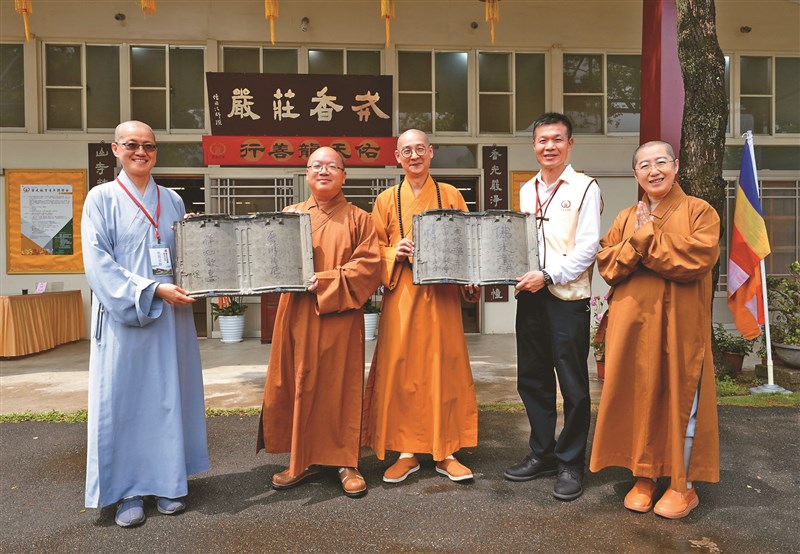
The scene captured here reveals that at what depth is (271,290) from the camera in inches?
99.7

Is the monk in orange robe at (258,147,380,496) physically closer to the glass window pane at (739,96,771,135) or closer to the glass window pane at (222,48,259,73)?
the glass window pane at (222,48,259,73)

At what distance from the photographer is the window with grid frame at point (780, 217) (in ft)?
26.5

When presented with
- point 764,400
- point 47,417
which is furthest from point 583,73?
point 47,417

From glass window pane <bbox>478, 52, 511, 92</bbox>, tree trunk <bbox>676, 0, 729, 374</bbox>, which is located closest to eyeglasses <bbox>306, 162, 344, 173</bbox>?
tree trunk <bbox>676, 0, 729, 374</bbox>

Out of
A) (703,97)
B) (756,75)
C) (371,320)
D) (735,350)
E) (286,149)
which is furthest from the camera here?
(756,75)

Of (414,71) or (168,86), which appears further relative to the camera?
(414,71)

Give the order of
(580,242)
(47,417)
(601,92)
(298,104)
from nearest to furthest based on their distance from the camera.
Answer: (580,242) < (47,417) < (298,104) < (601,92)

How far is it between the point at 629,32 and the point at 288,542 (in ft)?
27.5

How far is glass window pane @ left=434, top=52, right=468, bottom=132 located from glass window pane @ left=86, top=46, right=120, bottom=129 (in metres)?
4.58

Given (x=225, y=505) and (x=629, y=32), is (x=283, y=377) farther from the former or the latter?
(x=629, y=32)

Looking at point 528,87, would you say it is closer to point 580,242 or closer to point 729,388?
point 729,388

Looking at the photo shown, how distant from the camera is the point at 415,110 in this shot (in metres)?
8.09

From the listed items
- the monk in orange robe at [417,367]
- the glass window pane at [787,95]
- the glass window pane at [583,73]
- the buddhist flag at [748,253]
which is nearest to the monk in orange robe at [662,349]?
the monk in orange robe at [417,367]

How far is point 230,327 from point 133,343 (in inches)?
209
